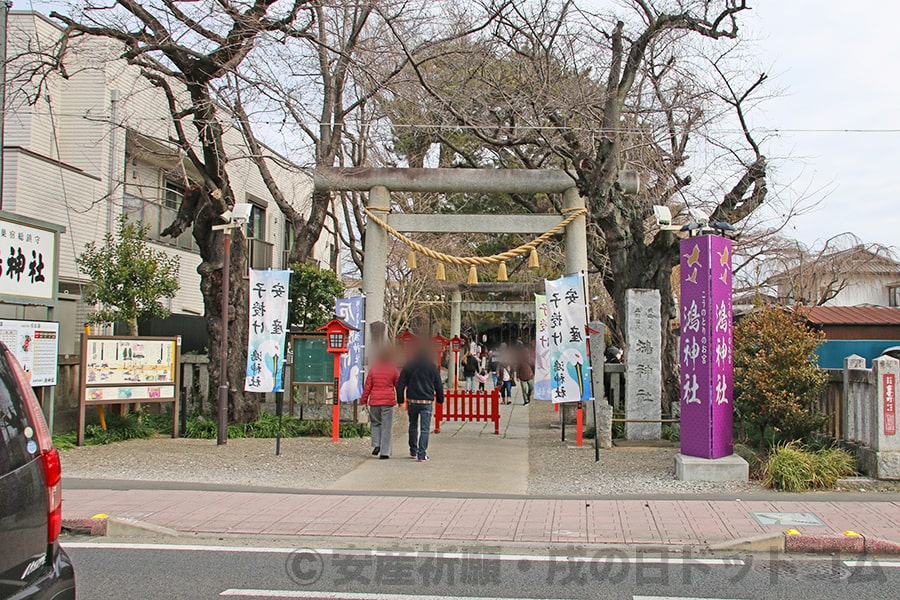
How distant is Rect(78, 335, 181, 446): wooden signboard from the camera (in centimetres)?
1377

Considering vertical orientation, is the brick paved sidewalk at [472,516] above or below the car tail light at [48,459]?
below

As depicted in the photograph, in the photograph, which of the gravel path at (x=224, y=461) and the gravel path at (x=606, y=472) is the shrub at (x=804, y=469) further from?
the gravel path at (x=224, y=461)

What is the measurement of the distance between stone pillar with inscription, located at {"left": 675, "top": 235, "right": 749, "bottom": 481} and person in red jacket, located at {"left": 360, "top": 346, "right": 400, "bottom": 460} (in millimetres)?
4581

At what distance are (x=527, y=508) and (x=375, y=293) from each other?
26.0 ft

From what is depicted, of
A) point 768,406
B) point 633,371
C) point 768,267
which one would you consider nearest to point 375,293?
point 633,371

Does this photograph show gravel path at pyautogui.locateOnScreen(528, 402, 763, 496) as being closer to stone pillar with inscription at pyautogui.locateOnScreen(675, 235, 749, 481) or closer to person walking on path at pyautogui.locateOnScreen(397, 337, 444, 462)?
stone pillar with inscription at pyautogui.locateOnScreen(675, 235, 749, 481)

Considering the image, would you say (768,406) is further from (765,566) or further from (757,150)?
(757,150)

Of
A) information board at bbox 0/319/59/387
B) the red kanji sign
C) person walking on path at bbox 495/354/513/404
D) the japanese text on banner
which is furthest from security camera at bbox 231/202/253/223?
person walking on path at bbox 495/354/513/404

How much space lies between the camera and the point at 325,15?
58.6ft

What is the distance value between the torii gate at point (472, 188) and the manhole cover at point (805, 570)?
29.9 feet

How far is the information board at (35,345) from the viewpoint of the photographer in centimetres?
1159

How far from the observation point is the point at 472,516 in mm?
8414

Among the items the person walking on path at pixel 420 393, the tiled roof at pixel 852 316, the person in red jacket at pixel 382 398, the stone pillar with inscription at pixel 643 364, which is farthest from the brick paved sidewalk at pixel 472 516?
the tiled roof at pixel 852 316

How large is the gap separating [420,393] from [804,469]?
18.7 ft
